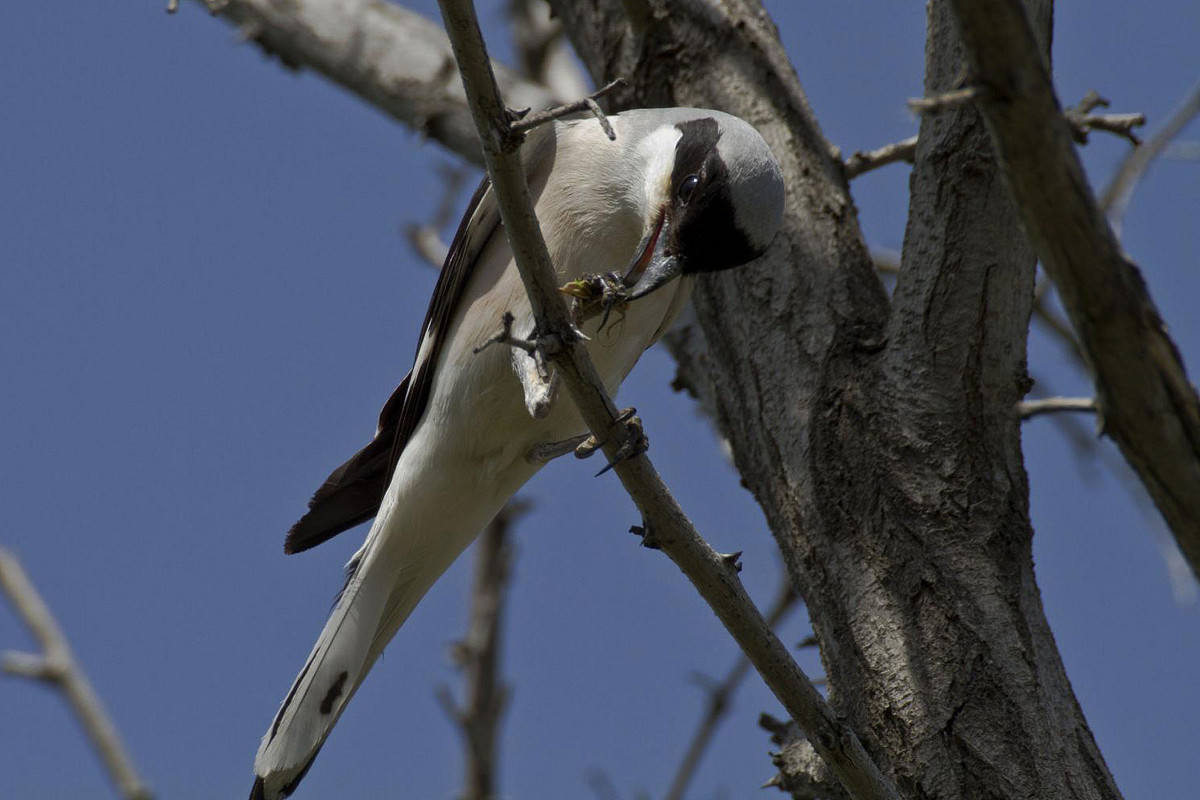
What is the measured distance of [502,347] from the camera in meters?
3.77

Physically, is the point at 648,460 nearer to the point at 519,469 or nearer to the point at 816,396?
the point at 816,396

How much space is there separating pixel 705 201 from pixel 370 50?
3.15 metres

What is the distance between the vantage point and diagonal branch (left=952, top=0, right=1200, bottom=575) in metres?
1.66

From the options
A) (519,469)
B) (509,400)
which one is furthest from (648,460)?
(519,469)

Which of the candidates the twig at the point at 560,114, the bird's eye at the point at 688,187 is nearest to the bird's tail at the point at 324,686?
the bird's eye at the point at 688,187

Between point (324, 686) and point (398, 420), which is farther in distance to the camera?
point (398, 420)

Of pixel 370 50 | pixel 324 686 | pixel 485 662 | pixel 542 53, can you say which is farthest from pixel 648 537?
pixel 542 53

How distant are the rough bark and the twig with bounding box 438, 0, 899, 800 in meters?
0.55

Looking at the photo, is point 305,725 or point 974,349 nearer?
point 974,349

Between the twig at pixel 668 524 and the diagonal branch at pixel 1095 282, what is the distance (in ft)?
3.40

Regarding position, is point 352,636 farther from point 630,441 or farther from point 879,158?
point 879,158

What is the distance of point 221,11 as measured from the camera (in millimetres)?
6176

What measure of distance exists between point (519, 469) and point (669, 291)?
78 cm

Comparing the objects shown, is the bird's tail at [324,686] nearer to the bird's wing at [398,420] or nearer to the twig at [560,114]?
the bird's wing at [398,420]
